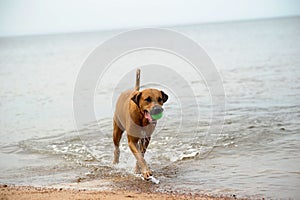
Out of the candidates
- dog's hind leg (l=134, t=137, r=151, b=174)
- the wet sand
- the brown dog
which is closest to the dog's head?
the brown dog

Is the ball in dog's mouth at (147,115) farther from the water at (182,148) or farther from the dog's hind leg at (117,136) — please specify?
the dog's hind leg at (117,136)

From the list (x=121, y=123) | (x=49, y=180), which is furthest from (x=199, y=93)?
(x=49, y=180)

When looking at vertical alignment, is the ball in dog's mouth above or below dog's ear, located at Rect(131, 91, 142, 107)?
below


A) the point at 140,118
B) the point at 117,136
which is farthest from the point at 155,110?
the point at 117,136

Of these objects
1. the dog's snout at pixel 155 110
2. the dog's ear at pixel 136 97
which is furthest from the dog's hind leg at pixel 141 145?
the dog's snout at pixel 155 110

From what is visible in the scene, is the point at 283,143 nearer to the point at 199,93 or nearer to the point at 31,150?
the point at 31,150

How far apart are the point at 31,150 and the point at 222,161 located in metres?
3.88

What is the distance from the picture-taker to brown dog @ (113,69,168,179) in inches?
274

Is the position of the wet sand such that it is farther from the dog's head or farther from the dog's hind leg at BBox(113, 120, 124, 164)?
the dog's hind leg at BBox(113, 120, 124, 164)

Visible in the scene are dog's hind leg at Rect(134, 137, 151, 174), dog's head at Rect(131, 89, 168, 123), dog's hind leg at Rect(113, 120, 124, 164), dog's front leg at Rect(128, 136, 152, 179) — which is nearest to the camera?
dog's head at Rect(131, 89, 168, 123)

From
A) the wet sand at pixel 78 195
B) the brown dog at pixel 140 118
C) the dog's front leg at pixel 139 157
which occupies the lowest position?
the wet sand at pixel 78 195

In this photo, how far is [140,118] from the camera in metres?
7.27

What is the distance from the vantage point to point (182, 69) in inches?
935

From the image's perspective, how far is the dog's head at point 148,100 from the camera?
22.6 feet
